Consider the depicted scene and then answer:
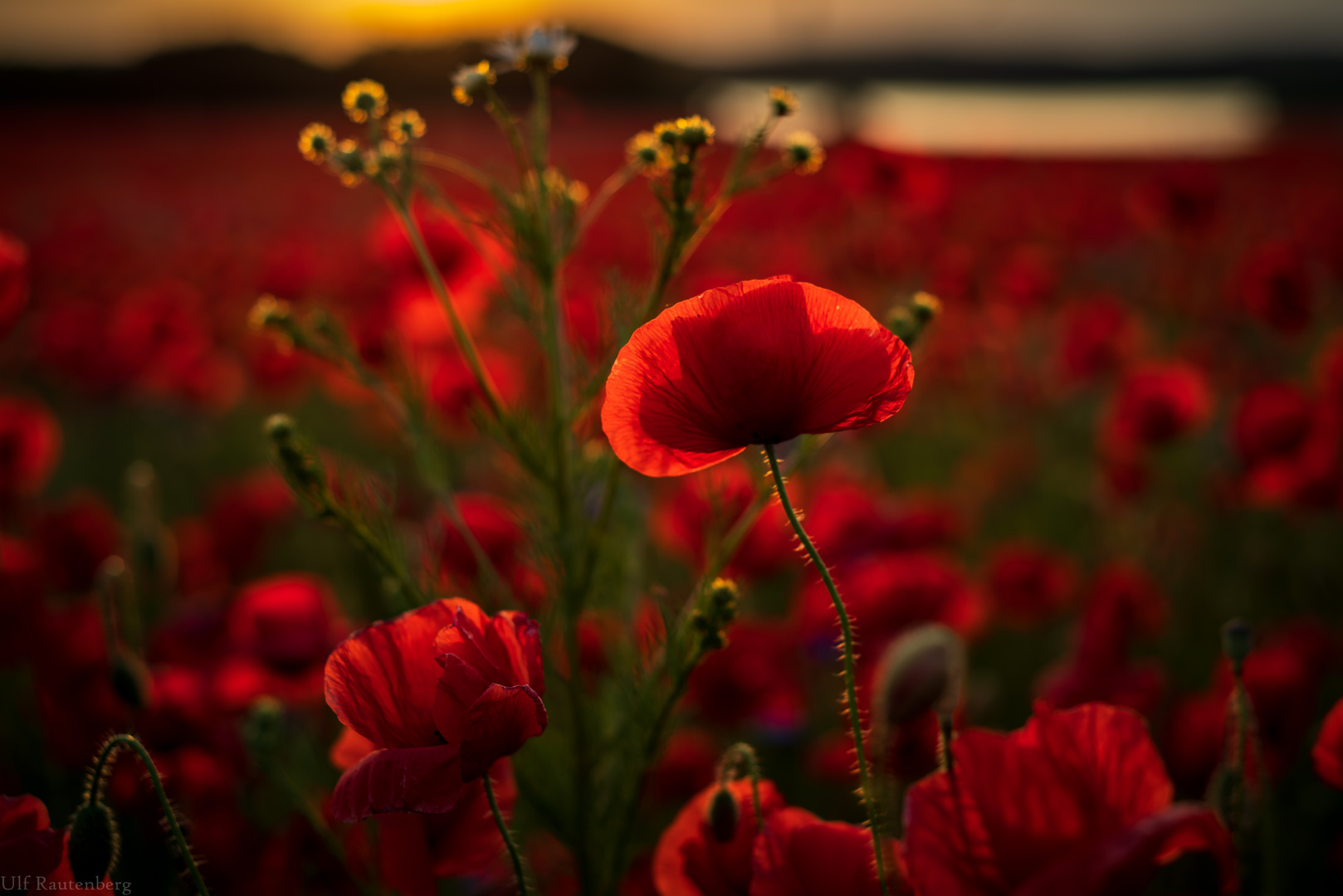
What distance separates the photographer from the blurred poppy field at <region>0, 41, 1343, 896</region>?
2.07 ft

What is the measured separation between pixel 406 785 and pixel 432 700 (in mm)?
85

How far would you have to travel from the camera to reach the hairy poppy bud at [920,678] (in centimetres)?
100

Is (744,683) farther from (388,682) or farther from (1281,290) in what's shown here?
(1281,290)

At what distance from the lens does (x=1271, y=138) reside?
1009cm

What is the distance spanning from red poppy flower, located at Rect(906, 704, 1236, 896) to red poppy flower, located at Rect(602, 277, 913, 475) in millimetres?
244

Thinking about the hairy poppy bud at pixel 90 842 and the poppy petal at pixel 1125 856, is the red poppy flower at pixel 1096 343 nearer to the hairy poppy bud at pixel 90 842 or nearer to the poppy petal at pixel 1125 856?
the poppy petal at pixel 1125 856

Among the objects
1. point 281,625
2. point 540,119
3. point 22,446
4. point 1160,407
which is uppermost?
point 540,119

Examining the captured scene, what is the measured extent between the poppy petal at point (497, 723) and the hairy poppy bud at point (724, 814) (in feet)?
0.49

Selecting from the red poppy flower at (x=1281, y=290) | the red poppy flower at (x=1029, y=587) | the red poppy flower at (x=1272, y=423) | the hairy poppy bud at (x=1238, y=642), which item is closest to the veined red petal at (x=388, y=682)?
the hairy poppy bud at (x=1238, y=642)

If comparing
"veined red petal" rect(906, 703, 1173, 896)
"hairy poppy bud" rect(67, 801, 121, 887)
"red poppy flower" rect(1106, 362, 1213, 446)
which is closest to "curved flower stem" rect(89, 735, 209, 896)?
"hairy poppy bud" rect(67, 801, 121, 887)

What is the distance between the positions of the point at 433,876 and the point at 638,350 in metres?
0.46

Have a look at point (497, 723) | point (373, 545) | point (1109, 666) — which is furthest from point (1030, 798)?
point (1109, 666)

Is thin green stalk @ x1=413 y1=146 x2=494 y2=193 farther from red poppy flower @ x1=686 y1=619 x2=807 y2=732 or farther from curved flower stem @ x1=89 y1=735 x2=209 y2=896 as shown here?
red poppy flower @ x1=686 y1=619 x2=807 y2=732

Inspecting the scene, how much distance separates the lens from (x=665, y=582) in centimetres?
277
